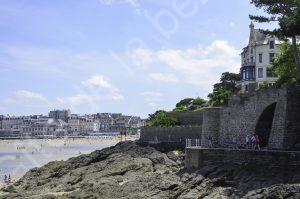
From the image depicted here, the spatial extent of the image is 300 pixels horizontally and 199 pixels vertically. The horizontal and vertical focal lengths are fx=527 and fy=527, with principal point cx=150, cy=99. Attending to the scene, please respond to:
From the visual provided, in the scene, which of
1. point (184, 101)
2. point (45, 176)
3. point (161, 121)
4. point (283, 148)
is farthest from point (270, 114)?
point (184, 101)

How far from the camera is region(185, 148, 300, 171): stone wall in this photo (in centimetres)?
1981

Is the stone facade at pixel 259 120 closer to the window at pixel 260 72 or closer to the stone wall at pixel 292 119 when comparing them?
the stone wall at pixel 292 119

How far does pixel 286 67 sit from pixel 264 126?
887 cm

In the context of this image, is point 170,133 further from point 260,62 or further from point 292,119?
point 292,119

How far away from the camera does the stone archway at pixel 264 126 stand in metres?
26.1

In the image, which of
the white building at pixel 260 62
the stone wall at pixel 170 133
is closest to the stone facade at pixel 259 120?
the stone wall at pixel 170 133

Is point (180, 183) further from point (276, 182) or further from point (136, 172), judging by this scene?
point (136, 172)

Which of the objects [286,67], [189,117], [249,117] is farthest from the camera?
[189,117]

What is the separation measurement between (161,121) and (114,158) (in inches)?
571

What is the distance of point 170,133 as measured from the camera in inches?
1831

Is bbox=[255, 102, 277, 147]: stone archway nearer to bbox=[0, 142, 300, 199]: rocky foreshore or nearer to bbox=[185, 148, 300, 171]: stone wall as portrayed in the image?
bbox=[185, 148, 300, 171]: stone wall

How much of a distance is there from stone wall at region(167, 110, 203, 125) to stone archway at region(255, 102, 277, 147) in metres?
20.5

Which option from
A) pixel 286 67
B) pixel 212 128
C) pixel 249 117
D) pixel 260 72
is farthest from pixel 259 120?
pixel 260 72

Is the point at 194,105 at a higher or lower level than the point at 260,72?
lower
